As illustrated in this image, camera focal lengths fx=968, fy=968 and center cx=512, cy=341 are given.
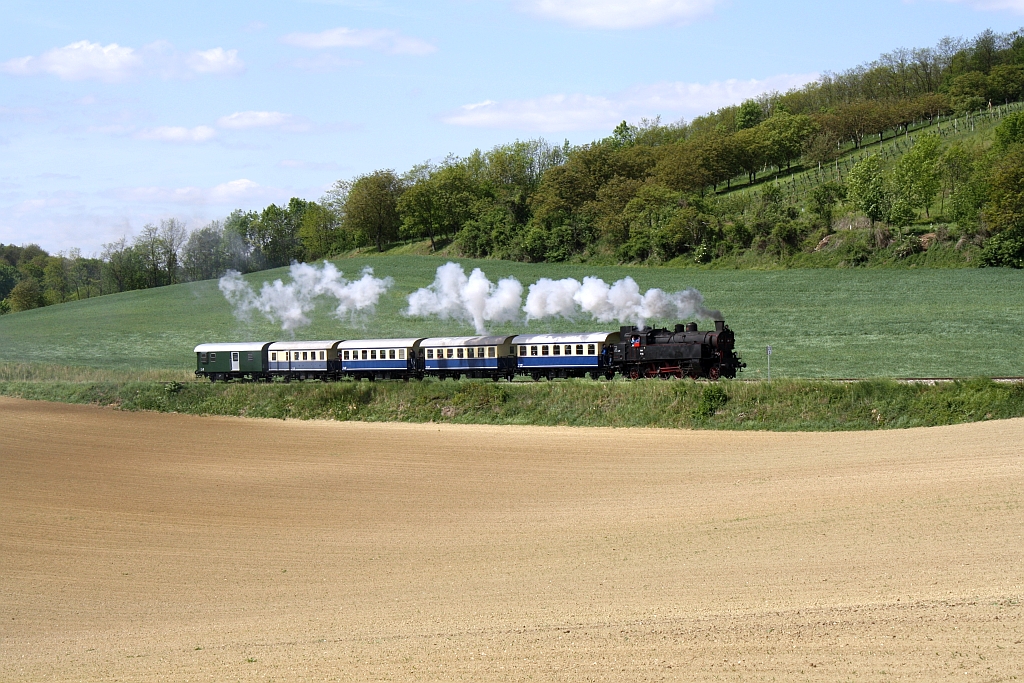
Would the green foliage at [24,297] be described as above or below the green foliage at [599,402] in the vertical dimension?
above

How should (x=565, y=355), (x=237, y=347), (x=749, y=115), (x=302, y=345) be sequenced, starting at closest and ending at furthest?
(x=565, y=355) < (x=302, y=345) < (x=237, y=347) < (x=749, y=115)

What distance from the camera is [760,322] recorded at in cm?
6350

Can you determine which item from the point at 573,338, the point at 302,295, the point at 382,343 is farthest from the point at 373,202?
the point at 573,338

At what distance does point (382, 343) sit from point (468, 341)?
17.2 ft

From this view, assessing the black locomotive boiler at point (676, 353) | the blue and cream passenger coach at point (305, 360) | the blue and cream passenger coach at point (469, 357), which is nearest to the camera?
the black locomotive boiler at point (676, 353)

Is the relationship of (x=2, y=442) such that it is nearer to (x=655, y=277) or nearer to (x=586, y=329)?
(x=586, y=329)

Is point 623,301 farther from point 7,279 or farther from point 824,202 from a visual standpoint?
point 7,279

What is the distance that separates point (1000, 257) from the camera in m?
72.9

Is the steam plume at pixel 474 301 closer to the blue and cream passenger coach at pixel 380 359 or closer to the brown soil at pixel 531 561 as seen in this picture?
the blue and cream passenger coach at pixel 380 359

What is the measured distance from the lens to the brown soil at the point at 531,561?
46.6 ft

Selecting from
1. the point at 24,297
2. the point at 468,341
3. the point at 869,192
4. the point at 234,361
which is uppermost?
the point at 869,192

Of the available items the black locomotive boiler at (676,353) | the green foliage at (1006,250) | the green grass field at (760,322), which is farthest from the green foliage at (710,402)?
the green foliage at (1006,250)

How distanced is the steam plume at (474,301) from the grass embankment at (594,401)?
14406mm

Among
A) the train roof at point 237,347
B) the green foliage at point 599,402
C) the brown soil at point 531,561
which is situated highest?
the train roof at point 237,347
